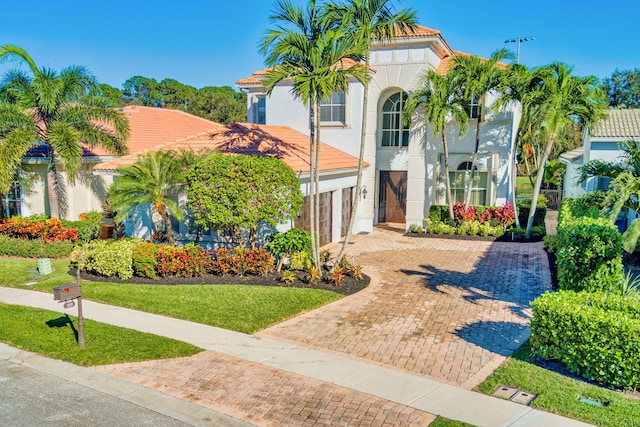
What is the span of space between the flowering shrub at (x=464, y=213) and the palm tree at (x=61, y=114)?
42.0 feet

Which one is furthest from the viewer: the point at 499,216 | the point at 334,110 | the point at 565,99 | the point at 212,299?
the point at 334,110

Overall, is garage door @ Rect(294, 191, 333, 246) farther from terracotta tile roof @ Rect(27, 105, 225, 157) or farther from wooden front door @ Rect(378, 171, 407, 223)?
terracotta tile roof @ Rect(27, 105, 225, 157)

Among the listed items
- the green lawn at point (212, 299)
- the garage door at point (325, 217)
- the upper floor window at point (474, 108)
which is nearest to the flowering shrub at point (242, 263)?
the green lawn at point (212, 299)

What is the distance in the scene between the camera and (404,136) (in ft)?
73.5

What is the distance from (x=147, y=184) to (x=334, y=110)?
9704 mm

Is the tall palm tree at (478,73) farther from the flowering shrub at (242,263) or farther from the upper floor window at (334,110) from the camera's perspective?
the flowering shrub at (242,263)

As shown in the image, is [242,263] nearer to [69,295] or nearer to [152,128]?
[69,295]

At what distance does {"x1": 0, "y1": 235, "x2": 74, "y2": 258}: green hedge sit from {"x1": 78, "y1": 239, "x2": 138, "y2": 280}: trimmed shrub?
267cm

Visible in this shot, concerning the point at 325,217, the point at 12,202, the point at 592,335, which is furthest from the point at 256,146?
the point at 592,335

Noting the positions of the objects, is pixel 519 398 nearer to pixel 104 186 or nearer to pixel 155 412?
pixel 155 412

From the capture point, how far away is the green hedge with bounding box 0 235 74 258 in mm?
16734

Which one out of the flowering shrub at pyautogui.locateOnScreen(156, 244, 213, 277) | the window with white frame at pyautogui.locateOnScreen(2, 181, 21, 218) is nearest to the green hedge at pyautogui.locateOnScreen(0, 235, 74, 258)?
the window with white frame at pyautogui.locateOnScreen(2, 181, 21, 218)

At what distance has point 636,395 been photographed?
726cm

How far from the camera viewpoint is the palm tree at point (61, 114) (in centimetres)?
1666
